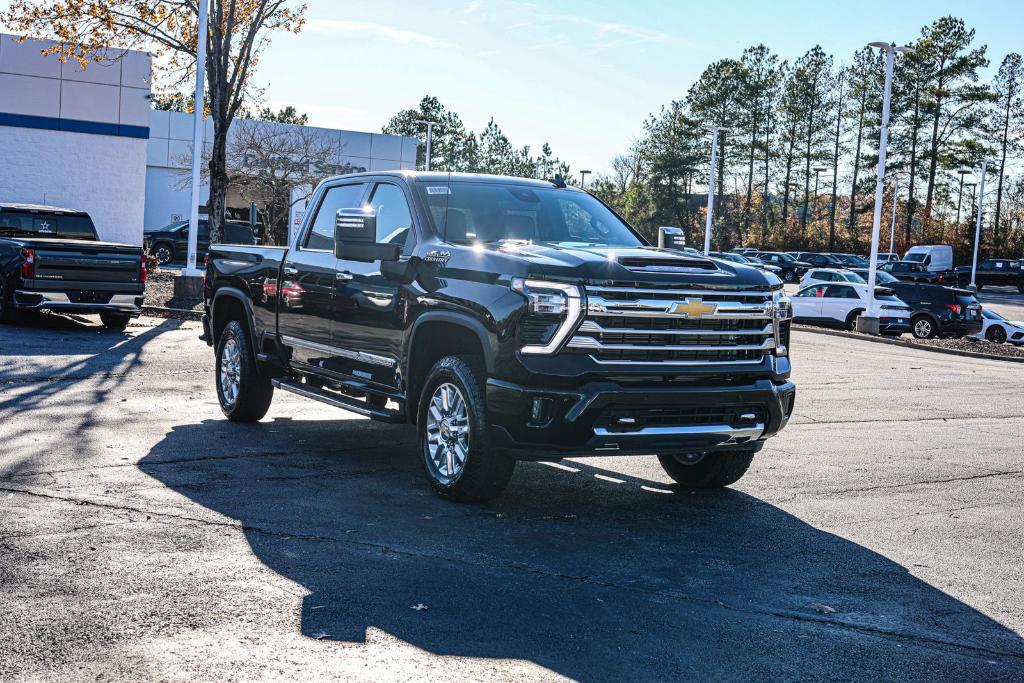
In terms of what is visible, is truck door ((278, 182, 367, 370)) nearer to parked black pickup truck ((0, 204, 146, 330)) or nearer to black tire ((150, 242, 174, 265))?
parked black pickup truck ((0, 204, 146, 330))

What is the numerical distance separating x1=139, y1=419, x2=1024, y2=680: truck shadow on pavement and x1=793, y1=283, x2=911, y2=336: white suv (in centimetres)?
2373

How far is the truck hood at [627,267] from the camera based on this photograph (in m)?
6.29

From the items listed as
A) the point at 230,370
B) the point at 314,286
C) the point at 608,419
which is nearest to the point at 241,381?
the point at 230,370

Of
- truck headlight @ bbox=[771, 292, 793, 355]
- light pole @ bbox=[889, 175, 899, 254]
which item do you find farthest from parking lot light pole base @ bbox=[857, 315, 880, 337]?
light pole @ bbox=[889, 175, 899, 254]

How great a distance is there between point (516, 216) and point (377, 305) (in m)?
1.13

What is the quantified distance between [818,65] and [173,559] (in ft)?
270

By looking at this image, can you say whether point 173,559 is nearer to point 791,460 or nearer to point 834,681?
point 834,681

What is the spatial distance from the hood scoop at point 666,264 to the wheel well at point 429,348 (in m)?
1.10

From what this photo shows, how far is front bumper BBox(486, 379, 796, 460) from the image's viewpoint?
20.4ft

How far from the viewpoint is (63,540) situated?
5.70m

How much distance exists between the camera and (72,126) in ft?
118

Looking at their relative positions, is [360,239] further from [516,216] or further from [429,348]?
[516,216]

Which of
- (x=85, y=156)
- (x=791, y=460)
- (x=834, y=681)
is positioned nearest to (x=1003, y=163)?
(x=85, y=156)

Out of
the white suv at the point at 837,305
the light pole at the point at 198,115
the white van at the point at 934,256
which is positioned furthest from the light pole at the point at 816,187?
the light pole at the point at 198,115
